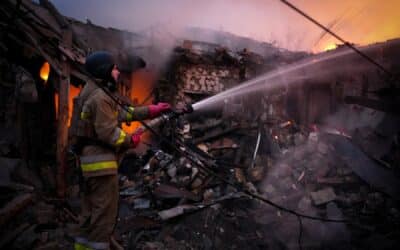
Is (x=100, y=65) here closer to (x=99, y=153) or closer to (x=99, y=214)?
(x=99, y=153)

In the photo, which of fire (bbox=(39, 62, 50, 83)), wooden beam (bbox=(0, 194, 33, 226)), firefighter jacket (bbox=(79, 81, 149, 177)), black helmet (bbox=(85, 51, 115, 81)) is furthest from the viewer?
fire (bbox=(39, 62, 50, 83))

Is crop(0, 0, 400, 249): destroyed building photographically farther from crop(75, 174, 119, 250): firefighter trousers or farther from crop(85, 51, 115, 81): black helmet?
crop(75, 174, 119, 250): firefighter trousers

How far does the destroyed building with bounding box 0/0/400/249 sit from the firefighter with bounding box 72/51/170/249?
0.59 metres

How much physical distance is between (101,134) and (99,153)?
→ 0.27 metres

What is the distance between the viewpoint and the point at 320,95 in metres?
14.8

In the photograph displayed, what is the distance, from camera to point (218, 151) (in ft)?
36.2

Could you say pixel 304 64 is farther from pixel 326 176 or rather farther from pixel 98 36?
pixel 98 36

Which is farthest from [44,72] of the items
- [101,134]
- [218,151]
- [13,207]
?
[218,151]

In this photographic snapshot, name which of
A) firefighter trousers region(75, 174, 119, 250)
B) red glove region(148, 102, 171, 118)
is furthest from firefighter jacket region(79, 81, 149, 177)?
red glove region(148, 102, 171, 118)

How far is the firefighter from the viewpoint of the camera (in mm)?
3479

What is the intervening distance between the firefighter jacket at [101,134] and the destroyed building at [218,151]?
502 mm

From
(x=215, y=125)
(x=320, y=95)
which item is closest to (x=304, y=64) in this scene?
(x=320, y=95)

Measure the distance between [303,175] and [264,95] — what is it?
6.61 metres

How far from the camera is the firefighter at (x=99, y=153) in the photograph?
3479mm
